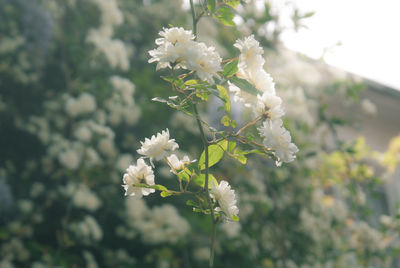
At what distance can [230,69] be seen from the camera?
0.71 meters

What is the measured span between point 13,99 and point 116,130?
667mm

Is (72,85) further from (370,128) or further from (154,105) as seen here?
(370,128)

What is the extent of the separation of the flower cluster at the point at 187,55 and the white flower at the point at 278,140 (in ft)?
0.41

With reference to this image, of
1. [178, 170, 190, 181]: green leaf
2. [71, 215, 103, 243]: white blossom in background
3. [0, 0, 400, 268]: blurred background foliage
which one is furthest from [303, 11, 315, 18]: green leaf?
[71, 215, 103, 243]: white blossom in background

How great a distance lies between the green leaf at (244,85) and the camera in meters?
0.69

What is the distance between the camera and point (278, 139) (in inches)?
26.0

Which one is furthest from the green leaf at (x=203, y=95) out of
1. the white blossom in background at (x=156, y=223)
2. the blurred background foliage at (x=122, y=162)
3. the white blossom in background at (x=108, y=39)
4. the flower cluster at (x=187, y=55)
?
the white blossom in background at (x=108, y=39)

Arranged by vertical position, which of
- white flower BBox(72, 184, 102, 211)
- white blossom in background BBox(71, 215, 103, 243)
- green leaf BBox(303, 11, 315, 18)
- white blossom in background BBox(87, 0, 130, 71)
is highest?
white blossom in background BBox(87, 0, 130, 71)

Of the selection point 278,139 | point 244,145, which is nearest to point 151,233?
point 244,145

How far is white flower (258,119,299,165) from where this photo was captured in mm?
658

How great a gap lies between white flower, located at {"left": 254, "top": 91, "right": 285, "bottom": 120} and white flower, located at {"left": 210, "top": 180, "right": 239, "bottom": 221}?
5.7 inches

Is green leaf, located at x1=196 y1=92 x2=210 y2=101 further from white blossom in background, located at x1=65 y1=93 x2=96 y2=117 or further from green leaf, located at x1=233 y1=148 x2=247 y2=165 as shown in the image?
white blossom in background, located at x1=65 y1=93 x2=96 y2=117

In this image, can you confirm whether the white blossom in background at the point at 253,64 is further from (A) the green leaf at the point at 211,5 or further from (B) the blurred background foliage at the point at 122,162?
(B) the blurred background foliage at the point at 122,162

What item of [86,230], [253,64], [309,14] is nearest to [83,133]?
[86,230]
